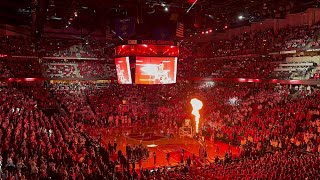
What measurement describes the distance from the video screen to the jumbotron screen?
107 cm

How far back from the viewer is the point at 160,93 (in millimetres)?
36438

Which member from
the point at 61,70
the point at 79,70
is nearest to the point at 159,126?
the point at 79,70

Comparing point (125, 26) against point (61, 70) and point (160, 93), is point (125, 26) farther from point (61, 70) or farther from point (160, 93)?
point (61, 70)

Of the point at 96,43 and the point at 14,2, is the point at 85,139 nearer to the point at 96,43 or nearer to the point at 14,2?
the point at 14,2

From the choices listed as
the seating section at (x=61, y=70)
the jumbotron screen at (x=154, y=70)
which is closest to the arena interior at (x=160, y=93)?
the jumbotron screen at (x=154, y=70)

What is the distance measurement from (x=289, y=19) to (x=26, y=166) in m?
30.5

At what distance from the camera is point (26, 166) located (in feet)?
39.7

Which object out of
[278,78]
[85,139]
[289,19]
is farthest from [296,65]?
[85,139]

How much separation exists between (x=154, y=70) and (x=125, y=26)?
17.0 ft

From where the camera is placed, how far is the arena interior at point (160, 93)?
13375 millimetres

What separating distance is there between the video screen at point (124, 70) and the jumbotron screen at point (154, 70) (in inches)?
42.1

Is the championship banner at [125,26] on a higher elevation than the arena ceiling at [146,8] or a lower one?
lower

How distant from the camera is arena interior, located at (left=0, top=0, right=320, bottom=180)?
13.4 meters

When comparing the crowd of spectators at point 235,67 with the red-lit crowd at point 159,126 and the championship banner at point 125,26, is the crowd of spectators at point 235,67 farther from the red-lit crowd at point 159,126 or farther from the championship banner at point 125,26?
the championship banner at point 125,26
